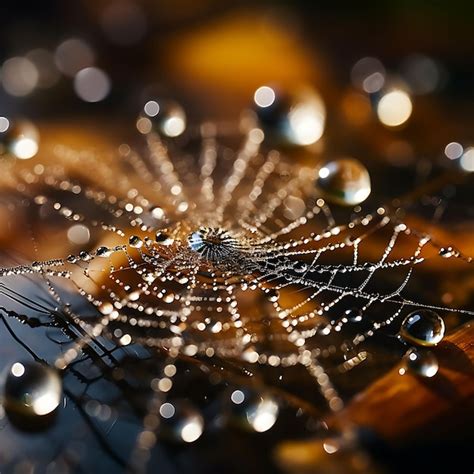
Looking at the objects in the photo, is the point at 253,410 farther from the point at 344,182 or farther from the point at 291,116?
the point at 291,116

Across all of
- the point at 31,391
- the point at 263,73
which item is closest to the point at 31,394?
the point at 31,391

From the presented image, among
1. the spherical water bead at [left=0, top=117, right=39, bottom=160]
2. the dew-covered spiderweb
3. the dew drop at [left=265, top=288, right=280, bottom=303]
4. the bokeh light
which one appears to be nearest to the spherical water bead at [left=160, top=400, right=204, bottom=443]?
the dew-covered spiderweb

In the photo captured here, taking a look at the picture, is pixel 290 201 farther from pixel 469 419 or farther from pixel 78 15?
pixel 78 15

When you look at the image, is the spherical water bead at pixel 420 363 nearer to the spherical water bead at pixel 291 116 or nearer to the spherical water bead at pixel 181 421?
the spherical water bead at pixel 181 421

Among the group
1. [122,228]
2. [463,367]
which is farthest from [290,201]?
[463,367]

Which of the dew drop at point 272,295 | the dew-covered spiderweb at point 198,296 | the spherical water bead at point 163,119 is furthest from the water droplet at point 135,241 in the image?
the spherical water bead at point 163,119

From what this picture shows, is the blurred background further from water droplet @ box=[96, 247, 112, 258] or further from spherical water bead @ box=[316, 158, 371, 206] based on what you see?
water droplet @ box=[96, 247, 112, 258]
